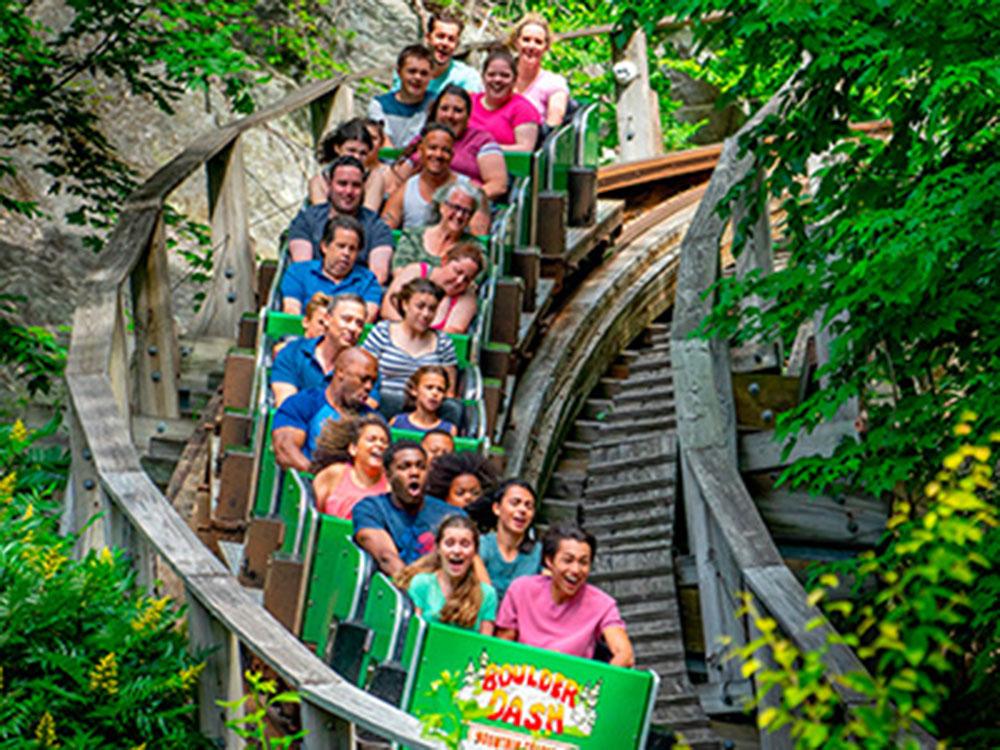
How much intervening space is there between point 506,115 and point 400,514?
4486 mm

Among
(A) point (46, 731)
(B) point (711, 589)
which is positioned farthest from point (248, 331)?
(A) point (46, 731)

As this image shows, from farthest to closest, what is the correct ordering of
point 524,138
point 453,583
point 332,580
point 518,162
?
point 524,138, point 518,162, point 332,580, point 453,583

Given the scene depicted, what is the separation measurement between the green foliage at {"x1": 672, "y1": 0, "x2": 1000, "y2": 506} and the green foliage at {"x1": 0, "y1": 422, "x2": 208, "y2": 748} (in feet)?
8.17

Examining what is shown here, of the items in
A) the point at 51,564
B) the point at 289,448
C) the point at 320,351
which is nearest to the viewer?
the point at 51,564

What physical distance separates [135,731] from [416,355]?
327cm

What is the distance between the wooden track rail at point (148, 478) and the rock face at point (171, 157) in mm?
4353

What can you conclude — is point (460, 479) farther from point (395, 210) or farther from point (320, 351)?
point (395, 210)

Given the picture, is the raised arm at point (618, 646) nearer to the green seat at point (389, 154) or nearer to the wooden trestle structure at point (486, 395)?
the wooden trestle structure at point (486, 395)

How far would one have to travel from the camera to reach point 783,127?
7414 mm

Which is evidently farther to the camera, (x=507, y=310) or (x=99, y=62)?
(x=99, y=62)

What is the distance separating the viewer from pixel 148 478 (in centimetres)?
593

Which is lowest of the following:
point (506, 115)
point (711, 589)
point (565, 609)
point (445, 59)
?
point (565, 609)

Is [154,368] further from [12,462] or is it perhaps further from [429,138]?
[429,138]

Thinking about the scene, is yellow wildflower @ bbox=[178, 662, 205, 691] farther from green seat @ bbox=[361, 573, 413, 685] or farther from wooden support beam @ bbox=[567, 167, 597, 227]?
wooden support beam @ bbox=[567, 167, 597, 227]
